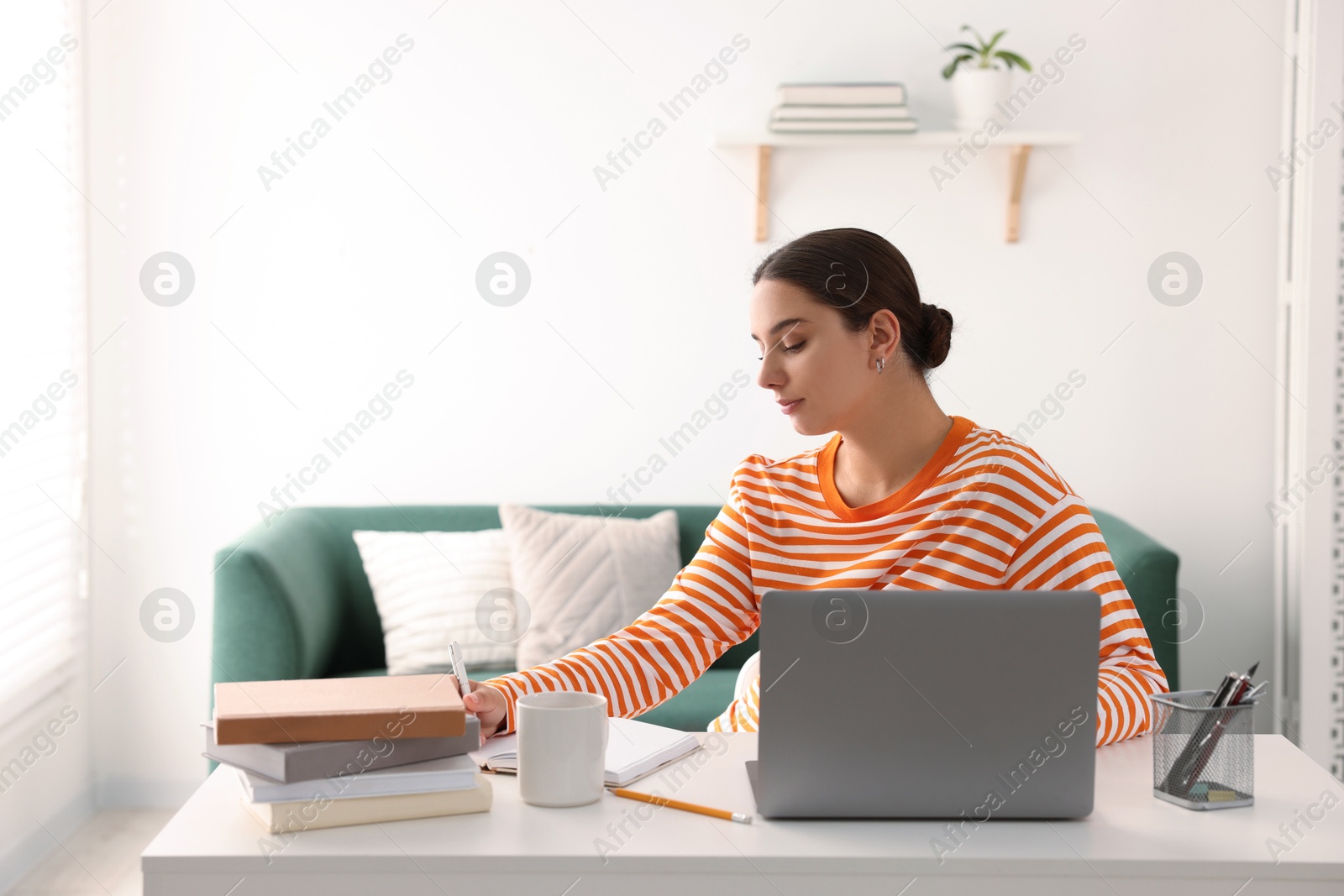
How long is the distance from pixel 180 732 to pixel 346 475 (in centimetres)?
80

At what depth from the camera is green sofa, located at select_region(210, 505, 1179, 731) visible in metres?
2.30

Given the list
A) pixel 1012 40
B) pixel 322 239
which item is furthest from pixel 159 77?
pixel 1012 40

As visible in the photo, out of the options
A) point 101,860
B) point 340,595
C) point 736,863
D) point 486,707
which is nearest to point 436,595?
point 340,595

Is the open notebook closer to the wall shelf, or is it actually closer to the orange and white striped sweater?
the orange and white striped sweater

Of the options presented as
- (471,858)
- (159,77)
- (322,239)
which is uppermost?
(159,77)

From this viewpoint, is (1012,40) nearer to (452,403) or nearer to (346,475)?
(452,403)

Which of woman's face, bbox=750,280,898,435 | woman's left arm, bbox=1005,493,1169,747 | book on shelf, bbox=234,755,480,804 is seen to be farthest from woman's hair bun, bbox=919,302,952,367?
book on shelf, bbox=234,755,480,804

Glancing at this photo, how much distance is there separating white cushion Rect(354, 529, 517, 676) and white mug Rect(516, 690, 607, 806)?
167 cm

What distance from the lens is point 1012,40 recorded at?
2.90 m

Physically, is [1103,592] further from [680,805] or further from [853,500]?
[680,805]

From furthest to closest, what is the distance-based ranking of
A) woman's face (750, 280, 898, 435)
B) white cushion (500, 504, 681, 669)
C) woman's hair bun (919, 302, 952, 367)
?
white cushion (500, 504, 681, 669) → woman's hair bun (919, 302, 952, 367) → woman's face (750, 280, 898, 435)

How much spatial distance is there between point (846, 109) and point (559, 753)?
2.19 metres

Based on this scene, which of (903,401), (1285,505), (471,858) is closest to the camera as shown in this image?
(471,858)

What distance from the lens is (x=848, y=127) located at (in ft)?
9.21
